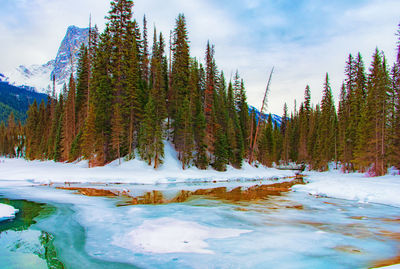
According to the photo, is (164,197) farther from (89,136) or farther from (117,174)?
(89,136)

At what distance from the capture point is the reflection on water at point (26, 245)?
17.2 feet

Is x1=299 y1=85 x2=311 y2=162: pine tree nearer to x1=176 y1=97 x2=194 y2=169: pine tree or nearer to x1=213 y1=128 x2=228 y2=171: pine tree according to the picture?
x1=213 y1=128 x2=228 y2=171: pine tree

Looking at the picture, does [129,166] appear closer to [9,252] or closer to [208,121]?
[208,121]

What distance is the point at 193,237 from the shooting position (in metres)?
7.20

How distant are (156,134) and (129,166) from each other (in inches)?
192

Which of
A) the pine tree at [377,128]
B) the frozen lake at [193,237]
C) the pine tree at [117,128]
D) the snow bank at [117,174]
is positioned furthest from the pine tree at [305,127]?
the frozen lake at [193,237]

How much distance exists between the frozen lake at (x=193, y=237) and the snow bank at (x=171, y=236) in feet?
0.08

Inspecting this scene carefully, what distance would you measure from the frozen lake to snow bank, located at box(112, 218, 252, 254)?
1.0 inches

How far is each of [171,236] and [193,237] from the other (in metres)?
0.64

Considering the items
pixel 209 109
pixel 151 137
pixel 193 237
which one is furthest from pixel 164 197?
pixel 209 109

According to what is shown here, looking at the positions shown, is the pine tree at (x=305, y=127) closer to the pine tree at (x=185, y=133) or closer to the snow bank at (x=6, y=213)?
the pine tree at (x=185, y=133)

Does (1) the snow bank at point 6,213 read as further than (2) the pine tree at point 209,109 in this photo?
No

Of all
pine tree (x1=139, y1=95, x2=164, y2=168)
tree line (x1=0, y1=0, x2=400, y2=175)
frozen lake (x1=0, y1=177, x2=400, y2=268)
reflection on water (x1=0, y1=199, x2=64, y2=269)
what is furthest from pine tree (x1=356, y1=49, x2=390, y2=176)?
reflection on water (x1=0, y1=199, x2=64, y2=269)

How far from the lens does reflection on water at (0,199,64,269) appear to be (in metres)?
5.23
